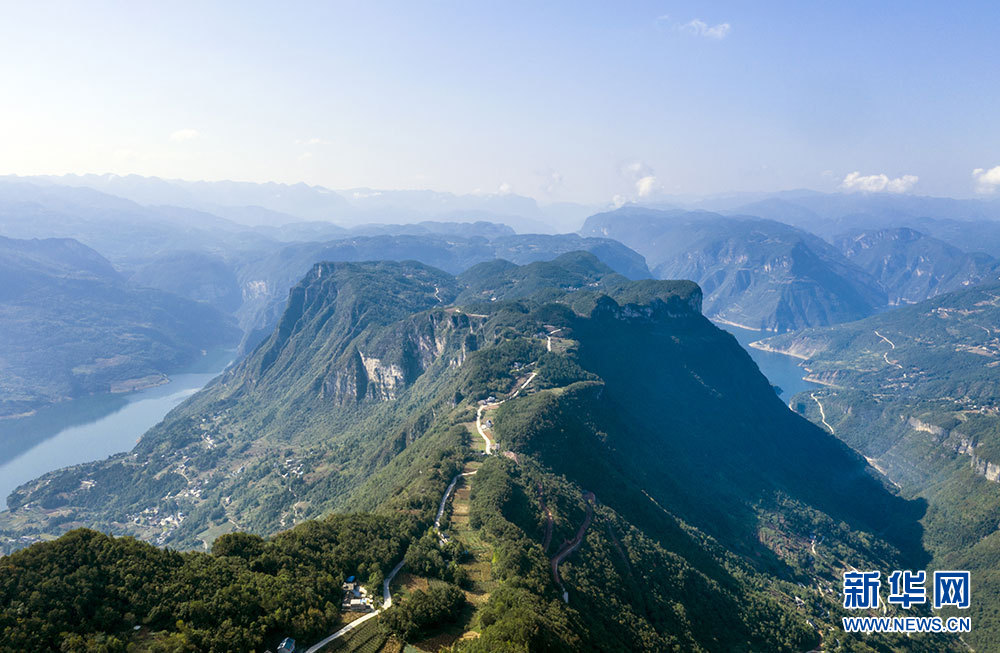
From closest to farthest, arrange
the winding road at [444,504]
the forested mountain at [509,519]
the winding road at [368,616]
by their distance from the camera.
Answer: the winding road at [368,616], the forested mountain at [509,519], the winding road at [444,504]

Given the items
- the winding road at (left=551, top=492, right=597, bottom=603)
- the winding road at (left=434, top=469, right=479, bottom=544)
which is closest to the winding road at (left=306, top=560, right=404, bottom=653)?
the winding road at (left=434, top=469, right=479, bottom=544)

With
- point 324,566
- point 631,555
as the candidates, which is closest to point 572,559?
point 631,555

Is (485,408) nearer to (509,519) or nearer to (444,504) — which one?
(444,504)

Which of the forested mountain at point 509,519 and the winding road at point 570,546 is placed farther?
the winding road at point 570,546

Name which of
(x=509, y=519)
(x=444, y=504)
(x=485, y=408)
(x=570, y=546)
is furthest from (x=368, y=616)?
(x=485, y=408)

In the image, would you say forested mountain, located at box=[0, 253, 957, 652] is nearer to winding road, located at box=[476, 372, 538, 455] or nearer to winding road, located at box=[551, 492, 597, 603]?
winding road, located at box=[551, 492, 597, 603]

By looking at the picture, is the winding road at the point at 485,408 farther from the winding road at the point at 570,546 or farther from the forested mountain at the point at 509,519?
the winding road at the point at 570,546

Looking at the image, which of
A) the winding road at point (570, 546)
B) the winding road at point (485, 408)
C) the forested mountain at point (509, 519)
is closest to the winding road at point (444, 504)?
the forested mountain at point (509, 519)

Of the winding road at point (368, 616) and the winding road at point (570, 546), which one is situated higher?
the winding road at point (368, 616)

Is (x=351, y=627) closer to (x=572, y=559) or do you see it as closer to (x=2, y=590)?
(x=2, y=590)
